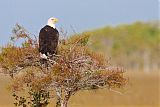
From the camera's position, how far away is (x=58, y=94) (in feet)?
33.3

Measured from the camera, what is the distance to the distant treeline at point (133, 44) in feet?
228

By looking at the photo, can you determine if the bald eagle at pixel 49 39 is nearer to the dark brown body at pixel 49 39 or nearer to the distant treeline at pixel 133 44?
the dark brown body at pixel 49 39

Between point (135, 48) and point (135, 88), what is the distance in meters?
36.4

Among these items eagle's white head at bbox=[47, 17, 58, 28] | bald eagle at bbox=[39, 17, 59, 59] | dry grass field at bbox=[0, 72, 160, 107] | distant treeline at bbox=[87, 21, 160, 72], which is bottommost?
dry grass field at bbox=[0, 72, 160, 107]

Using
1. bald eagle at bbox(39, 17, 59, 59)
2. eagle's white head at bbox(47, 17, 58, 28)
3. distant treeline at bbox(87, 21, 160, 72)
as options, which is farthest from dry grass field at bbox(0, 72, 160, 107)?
distant treeline at bbox(87, 21, 160, 72)

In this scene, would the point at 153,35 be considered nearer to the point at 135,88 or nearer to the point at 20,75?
the point at 135,88

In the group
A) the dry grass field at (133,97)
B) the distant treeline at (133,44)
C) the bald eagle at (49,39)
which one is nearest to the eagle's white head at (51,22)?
the bald eagle at (49,39)

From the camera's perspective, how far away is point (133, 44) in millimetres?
72812

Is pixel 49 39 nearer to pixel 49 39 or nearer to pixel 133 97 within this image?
pixel 49 39

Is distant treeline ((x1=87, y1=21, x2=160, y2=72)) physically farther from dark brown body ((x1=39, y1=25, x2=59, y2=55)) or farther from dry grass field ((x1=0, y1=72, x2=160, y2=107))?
dark brown body ((x1=39, y1=25, x2=59, y2=55))

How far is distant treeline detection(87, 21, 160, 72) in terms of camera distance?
228ft

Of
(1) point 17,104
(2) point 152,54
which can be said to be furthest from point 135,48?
(1) point 17,104

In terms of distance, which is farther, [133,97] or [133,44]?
[133,44]

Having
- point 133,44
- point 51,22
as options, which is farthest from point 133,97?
point 133,44
